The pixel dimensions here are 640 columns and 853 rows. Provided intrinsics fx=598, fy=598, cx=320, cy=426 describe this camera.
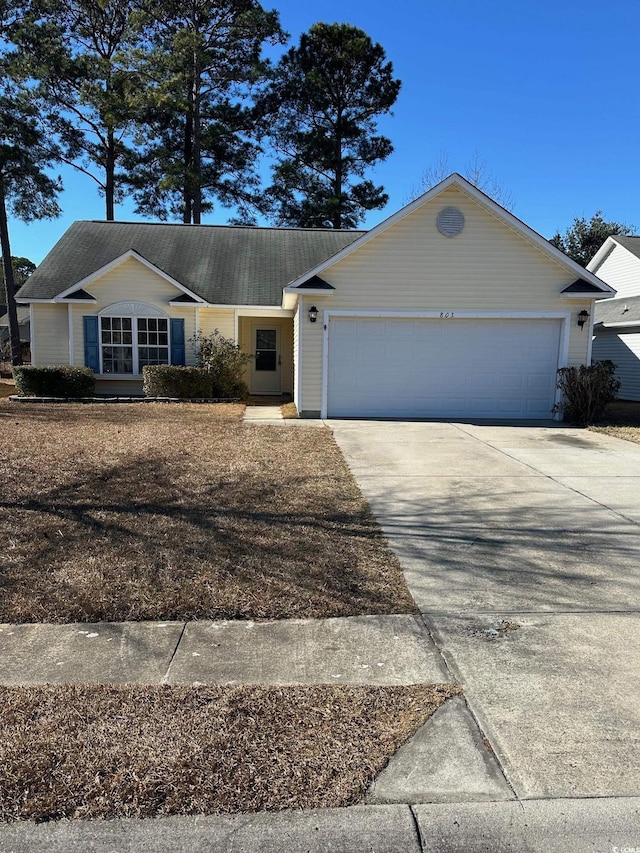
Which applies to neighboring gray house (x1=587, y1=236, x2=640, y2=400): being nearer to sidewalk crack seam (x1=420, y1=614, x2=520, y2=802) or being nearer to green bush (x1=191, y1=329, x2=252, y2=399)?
green bush (x1=191, y1=329, x2=252, y2=399)

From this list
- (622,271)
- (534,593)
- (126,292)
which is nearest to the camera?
(534,593)

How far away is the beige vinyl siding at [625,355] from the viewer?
783 inches

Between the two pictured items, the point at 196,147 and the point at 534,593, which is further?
the point at 196,147

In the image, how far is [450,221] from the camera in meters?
13.2

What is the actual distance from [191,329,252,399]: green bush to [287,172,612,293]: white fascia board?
3977 mm

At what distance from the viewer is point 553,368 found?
13789 mm

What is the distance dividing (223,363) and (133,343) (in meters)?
2.72

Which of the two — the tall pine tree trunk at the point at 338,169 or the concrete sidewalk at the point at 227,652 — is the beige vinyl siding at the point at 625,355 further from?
the concrete sidewalk at the point at 227,652

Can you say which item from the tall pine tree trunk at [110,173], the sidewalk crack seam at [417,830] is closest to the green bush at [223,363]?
the sidewalk crack seam at [417,830]

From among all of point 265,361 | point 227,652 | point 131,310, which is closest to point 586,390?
point 265,361

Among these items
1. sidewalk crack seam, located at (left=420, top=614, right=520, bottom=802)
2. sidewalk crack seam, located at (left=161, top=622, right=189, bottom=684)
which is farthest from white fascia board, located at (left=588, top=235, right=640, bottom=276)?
sidewalk crack seam, located at (left=161, top=622, right=189, bottom=684)

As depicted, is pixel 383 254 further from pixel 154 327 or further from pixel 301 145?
pixel 301 145

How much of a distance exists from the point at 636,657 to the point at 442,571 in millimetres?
1528

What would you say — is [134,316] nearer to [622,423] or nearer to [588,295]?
[588,295]
